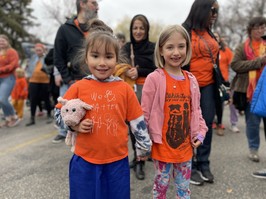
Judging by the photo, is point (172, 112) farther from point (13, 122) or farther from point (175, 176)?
point (13, 122)

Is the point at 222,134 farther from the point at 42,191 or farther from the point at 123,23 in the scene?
the point at 123,23

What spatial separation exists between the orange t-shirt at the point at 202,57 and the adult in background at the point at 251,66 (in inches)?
33.3

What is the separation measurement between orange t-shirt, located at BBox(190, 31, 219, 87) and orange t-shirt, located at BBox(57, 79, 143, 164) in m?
1.34

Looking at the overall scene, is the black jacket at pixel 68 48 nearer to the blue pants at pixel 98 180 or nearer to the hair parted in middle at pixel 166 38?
the hair parted in middle at pixel 166 38

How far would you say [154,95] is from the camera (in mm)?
2238

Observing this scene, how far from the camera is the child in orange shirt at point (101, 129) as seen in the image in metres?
1.88

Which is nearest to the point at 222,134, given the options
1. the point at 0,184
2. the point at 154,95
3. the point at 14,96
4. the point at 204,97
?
the point at 204,97

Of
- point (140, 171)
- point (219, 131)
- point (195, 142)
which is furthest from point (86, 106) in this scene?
point (219, 131)

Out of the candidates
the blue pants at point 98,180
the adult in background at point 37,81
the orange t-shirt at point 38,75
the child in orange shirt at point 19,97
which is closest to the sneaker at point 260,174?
the blue pants at point 98,180

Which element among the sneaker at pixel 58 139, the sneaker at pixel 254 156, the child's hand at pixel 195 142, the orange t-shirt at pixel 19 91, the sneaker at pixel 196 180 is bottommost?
the sneaker at pixel 58 139

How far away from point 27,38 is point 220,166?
114 ft

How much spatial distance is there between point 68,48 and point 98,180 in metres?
2.27

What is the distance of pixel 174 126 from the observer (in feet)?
7.36

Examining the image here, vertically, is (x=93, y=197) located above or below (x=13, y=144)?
above
